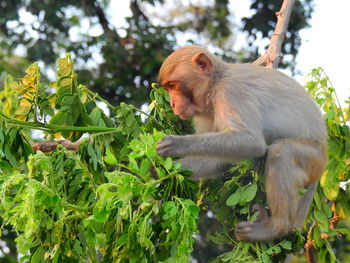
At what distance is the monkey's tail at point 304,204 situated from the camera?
4.88 metres

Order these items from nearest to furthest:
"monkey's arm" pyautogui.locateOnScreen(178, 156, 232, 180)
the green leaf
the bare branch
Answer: the green leaf, the bare branch, "monkey's arm" pyautogui.locateOnScreen(178, 156, 232, 180)

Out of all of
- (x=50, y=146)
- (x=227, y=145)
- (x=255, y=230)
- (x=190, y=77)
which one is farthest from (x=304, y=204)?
(x=50, y=146)

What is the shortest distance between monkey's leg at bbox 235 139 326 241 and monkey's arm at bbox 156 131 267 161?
0.40 ft

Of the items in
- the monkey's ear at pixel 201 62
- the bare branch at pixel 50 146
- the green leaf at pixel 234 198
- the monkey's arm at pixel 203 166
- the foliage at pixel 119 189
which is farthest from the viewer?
the monkey's ear at pixel 201 62

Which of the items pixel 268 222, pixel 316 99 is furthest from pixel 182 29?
pixel 268 222

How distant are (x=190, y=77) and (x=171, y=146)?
3.42ft

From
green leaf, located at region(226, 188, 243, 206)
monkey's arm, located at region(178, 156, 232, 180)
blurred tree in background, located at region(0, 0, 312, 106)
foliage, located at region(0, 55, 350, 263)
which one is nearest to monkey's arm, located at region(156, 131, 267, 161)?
foliage, located at region(0, 55, 350, 263)

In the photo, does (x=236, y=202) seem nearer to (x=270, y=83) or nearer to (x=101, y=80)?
(x=270, y=83)

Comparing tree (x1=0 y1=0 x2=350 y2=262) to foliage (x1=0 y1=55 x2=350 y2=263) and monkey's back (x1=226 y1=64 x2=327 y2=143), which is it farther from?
monkey's back (x1=226 y1=64 x2=327 y2=143)

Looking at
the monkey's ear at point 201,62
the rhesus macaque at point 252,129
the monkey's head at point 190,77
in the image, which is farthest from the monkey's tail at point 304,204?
the monkey's ear at point 201,62

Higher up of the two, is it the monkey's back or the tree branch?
the tree branch

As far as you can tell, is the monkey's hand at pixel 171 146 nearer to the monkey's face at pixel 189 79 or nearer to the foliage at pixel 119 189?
the foliage at pixel 119 189

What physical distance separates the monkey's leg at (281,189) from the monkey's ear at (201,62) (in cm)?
95

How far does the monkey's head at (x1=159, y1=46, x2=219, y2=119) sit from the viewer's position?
521cm
